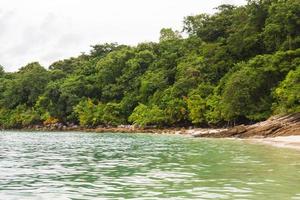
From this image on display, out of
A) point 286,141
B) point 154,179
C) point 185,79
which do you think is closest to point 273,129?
point 286,141

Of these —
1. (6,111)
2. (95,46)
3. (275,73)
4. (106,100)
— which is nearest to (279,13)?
(275,73)

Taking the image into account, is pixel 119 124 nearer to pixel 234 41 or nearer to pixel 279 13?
pixel 234 41

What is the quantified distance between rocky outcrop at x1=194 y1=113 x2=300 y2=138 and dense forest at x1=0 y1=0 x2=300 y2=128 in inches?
78.3

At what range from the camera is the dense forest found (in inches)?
2233

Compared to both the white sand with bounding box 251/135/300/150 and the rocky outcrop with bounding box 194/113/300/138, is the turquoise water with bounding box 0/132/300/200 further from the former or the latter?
the rocky outcrop with bounding box 194/113/300/138

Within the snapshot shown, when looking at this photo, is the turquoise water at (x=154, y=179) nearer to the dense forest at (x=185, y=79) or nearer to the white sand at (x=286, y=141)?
the white sand at (x=286, y=141)

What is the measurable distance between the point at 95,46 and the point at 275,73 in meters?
69.9

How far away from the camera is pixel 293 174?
16.6 m

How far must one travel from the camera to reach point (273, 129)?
1711 inches

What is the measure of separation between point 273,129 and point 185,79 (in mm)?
31434

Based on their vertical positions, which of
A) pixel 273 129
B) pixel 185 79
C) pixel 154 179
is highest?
pixel 185 79

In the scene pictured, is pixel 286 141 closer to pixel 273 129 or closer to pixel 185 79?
pixel 273 129

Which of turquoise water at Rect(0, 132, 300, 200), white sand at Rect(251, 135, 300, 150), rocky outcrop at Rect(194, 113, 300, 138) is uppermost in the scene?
rocky outcrop at Rect(194, 113, 300, 138)

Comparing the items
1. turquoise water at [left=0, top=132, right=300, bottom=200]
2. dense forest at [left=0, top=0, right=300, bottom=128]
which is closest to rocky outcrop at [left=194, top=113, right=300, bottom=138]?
dense forest at [left=0, top=0, right=300, bottom=128]
